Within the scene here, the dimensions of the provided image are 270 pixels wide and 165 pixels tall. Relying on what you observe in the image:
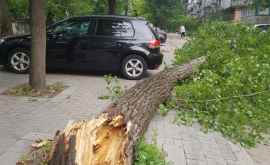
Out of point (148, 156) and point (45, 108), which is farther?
point (45, 108)

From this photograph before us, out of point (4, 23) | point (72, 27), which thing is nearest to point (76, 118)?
point (72, 27)

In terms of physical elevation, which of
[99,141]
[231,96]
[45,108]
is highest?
[99,141]

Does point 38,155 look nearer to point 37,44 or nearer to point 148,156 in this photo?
point 148,156

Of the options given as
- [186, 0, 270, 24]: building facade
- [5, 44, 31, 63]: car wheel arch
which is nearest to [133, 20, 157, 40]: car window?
[5, 44, 31, 63]: car wheel arch

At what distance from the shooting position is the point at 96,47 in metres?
9.67

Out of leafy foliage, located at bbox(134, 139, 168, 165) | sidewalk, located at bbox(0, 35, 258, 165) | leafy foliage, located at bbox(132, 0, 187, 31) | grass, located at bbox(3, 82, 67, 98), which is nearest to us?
leafy foliage, located at bbox(134, 139, 168, 165)

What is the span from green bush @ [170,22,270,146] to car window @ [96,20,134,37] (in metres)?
2.40

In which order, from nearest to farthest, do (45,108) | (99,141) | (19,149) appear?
(99,141)
(19,149)
(45,108)

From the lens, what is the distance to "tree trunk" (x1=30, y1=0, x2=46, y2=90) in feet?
23.7

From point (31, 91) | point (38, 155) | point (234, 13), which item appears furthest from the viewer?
point (234, 13)

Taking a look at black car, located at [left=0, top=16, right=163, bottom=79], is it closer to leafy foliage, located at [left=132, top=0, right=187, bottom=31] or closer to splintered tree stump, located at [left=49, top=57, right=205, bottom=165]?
splintered tree stump, located at [left=49, top=57, right=205, bottom=165]

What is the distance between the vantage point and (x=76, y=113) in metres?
6.08

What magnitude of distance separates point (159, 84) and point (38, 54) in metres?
2.56

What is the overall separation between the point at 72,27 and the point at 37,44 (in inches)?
105
